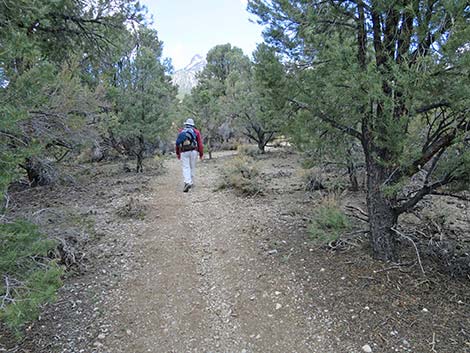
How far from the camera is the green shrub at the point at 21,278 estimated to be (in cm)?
205

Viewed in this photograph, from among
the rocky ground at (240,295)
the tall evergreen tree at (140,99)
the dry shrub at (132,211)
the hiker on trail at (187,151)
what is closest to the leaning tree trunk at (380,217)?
the rocky ground at (240,295)

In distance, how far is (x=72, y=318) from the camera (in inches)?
127

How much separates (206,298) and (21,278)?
73.8 inches

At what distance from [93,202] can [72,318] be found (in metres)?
4.55

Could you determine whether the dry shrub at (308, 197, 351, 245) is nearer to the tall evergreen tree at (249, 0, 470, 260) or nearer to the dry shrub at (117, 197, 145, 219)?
the tall evergreen tree at (249, 0, 470, 260)

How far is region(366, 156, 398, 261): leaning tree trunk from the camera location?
3.74 meters

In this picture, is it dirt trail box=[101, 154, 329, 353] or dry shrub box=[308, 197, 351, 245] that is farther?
dry shrub box=[308, 197, 351, 245]

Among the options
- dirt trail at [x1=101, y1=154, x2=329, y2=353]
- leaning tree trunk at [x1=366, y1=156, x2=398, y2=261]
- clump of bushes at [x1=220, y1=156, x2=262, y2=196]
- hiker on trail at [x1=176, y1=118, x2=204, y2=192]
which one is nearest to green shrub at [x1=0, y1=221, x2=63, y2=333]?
dirt trail at [x1=101, y1=154, x2=329, y2=353]

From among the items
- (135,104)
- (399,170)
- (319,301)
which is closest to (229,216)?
(319,301)

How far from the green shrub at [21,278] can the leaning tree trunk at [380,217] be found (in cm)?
341

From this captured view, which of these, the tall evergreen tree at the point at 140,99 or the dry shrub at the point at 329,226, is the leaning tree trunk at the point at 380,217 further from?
the tall evergreen tree at the point at 140,99

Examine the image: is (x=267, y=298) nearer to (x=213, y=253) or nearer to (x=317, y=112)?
(x=213, y=253)

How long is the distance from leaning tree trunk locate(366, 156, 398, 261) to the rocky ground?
0.66ft

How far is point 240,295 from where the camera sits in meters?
3.60
